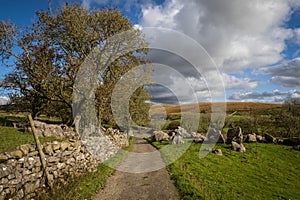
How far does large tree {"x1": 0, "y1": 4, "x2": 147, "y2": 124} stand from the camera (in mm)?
17703

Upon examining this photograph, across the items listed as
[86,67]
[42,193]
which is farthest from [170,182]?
[86,67]

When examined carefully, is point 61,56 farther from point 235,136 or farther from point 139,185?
point 235,136

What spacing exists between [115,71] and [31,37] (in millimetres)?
8883

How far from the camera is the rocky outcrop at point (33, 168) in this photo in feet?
25.8

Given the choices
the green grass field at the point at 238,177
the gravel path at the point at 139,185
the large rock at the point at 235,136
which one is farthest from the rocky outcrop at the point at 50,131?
the large rock at the point at 235,136

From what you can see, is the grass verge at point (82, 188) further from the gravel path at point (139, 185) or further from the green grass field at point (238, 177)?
the green grass field at point (238, 177)

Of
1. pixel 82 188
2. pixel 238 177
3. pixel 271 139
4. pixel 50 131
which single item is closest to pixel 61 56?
pixel 50 131

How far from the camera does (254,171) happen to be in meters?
16.6

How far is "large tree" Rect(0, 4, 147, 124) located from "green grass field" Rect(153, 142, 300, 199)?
1120 cm

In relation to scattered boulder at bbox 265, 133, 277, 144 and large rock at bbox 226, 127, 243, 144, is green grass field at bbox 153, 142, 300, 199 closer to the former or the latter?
large rock at bbox 226, 127, 243, 144

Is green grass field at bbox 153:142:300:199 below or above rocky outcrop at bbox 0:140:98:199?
below

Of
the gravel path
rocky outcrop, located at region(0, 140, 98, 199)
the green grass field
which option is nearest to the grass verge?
the gravel path

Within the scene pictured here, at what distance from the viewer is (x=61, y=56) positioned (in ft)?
64.1

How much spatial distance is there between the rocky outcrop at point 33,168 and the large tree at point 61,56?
7.51 m
